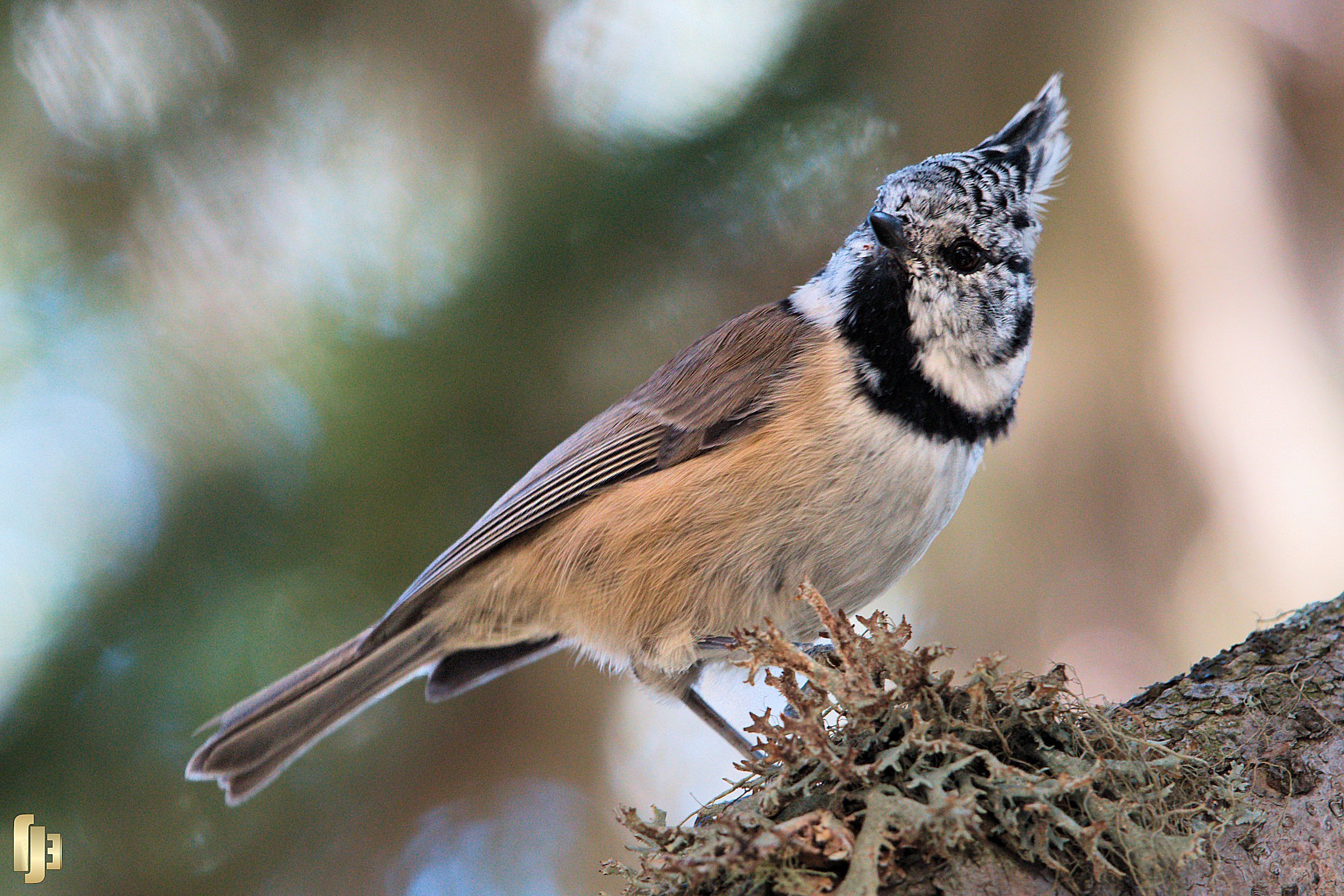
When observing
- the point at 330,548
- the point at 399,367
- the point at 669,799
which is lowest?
the point at 669,799

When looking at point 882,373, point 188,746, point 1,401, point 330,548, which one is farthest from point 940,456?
point 1,401

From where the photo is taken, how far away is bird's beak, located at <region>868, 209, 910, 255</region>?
1.92 m

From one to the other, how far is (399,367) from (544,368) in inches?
12.6

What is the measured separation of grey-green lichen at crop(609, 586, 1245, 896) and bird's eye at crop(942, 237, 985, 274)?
91 centimetres

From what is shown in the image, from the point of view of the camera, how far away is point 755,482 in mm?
1925

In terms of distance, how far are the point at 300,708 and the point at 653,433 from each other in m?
1.03

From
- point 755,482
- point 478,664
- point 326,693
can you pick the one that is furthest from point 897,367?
point 326,693

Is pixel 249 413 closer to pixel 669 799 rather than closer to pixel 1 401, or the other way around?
pixel 1 401

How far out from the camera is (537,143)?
2.16m

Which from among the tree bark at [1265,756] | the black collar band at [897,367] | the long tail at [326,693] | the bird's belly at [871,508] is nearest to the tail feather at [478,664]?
the long tail at [326,693]

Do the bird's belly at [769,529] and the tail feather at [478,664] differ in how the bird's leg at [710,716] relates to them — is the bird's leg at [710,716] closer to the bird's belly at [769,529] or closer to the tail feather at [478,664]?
the bird's belly at [769,529]

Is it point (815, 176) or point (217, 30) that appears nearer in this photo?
point (217, 30)

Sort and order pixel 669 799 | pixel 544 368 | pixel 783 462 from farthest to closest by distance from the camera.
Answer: pixel 669 799
pixel 544 368
pixel 783 462

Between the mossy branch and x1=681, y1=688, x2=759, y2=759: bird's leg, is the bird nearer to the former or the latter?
x1=681, y1=688, x2=759, y2=759: bird's leg
